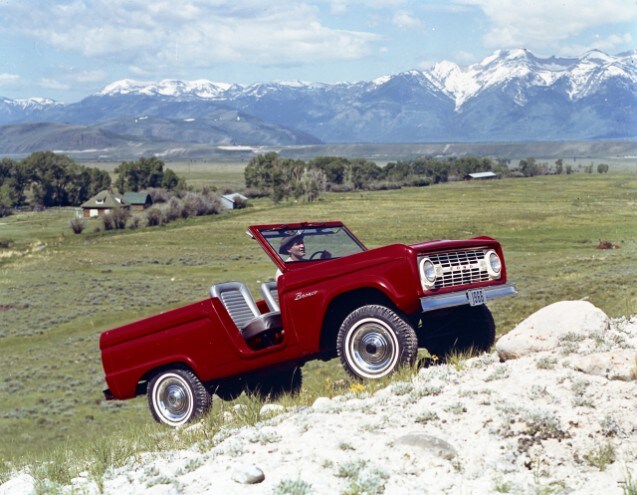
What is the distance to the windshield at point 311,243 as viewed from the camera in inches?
417

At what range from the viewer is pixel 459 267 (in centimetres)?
954

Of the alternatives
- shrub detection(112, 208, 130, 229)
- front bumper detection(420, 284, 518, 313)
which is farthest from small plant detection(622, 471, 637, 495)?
shrub detection(112, 208, 130, 229)

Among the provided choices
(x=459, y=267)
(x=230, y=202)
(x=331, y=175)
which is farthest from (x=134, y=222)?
(x=459, y=267)

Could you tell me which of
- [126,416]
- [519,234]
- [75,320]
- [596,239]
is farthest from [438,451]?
[519,234]

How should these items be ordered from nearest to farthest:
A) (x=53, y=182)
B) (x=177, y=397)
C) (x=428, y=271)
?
(x=428, y=271), (x=177, y=397), (x=53, y=182)

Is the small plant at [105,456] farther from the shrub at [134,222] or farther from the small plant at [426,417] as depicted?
the shrub at [134,222]

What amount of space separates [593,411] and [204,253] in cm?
4874

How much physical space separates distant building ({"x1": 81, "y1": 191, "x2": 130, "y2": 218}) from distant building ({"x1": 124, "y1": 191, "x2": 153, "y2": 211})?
1.51m

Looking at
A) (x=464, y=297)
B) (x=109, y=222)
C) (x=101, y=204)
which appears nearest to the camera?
(x=464, y=297)

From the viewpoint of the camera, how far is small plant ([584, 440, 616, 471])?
6500 mm

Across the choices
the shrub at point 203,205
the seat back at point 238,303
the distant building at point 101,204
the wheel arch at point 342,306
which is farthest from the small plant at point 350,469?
the distant building at point 101,204

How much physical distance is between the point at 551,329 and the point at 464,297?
1.69 meters

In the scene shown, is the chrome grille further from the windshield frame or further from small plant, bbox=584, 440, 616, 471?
small plant, bbox=584, 440, 616, 471

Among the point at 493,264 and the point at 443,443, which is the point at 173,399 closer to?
the point at 493,264
